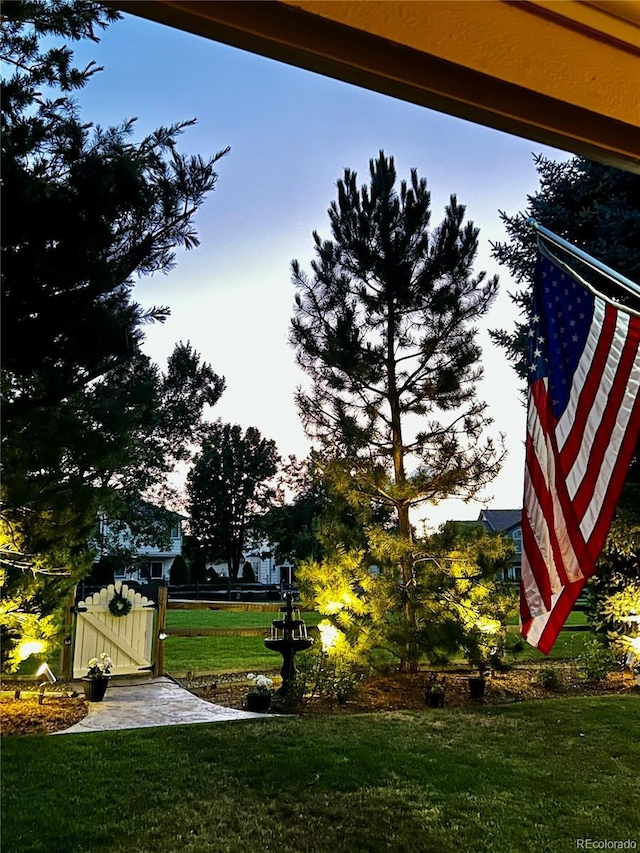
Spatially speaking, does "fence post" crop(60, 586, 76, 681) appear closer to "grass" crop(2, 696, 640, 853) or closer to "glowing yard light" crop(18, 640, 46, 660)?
"glowing yard light" crop(18, 640, 46, 660)

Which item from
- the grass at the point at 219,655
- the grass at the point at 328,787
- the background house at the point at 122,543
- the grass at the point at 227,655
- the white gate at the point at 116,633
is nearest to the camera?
the grass at the point at 328,787

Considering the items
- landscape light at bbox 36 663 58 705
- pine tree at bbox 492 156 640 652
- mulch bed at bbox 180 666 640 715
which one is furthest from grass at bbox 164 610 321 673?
pine tree at bbox 492 156 640 652

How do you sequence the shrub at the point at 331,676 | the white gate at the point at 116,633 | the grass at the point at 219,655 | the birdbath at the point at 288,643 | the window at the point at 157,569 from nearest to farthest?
the shrub at the point at 331,676 < the birdbath at the point at 288,643 < the white gate at the point at 116,633 < the grass at the point at 219,655 < the window at the point at 157,569

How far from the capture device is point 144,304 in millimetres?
3121

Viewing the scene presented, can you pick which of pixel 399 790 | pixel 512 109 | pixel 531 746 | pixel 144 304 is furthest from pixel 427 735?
pixel 512 109

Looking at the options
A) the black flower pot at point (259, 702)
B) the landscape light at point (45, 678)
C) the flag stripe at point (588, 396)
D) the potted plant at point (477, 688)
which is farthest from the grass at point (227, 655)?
the flag stripe at point (588, 396)

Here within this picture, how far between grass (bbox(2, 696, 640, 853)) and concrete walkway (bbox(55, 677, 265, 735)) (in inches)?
11.4

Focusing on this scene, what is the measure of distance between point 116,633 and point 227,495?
56.3ft

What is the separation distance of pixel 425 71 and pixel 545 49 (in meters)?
0.26

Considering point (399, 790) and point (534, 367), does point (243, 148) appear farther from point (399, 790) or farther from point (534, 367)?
point (399, 790)

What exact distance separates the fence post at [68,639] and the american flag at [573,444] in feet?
16.2

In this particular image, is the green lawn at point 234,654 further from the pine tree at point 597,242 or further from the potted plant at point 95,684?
the potted plant at point 95,684

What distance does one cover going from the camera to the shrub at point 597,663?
5.88 meters

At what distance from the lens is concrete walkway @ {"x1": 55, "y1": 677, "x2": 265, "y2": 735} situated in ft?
14.0
